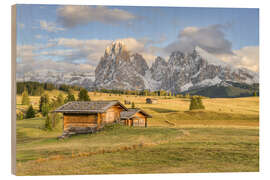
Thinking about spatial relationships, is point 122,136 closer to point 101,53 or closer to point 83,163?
point 83,163

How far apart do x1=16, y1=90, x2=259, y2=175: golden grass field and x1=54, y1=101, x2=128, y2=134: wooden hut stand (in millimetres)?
451

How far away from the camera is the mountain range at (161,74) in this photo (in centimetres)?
A: 1716

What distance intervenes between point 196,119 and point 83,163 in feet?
23.9

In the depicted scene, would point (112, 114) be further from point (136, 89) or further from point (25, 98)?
point (25, 98)

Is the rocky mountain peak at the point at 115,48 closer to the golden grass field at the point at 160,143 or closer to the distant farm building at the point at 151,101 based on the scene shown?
the golden grass field at the point at 160,143

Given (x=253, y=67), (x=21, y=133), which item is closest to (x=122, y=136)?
(x=21, y=133)

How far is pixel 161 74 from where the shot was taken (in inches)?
720

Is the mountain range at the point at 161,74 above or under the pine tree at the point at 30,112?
above

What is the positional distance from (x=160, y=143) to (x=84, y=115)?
5.22m

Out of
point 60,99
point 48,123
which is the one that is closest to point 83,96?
point 60,99

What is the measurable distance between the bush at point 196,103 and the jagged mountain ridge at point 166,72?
73 centimetres

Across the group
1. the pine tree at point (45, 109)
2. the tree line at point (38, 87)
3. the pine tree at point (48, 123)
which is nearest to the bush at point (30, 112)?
the pine tree at point (45, 109)

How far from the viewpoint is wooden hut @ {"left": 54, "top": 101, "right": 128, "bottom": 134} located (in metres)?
18.4
